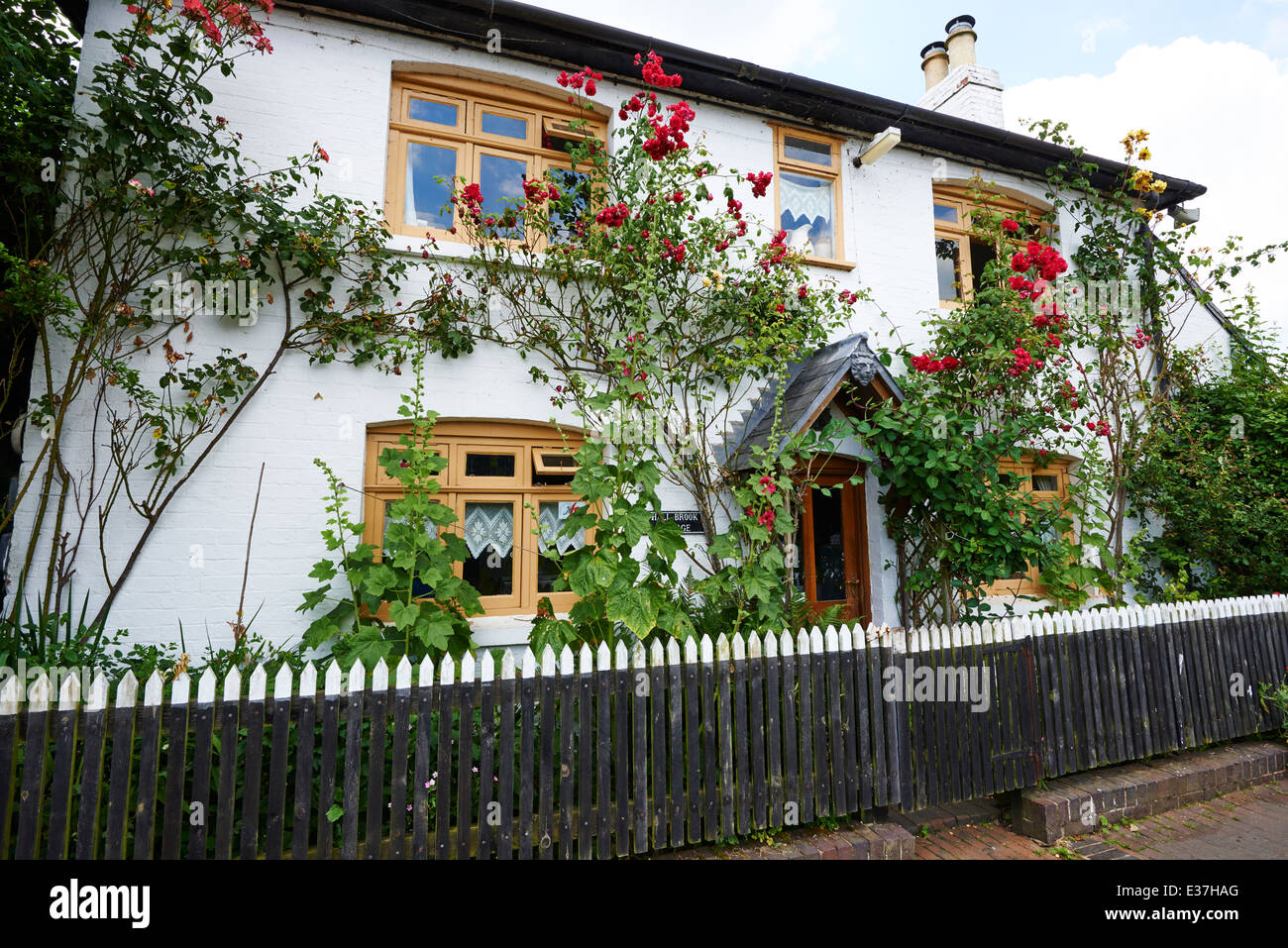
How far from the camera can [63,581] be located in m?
4.06

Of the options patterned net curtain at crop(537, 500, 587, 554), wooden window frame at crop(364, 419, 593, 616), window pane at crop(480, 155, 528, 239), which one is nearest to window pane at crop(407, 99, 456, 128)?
window pane at crop(480, 155, 528, 239)

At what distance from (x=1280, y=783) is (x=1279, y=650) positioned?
49.0 inches

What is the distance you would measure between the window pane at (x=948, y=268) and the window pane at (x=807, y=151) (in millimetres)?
1791

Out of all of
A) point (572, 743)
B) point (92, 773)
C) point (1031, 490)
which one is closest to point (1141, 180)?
point (1031, 490)

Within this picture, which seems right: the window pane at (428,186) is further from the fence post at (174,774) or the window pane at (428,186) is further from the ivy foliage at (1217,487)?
the ivy foliage at (1217,487)

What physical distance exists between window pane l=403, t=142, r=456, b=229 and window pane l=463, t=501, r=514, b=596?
2.55 metres

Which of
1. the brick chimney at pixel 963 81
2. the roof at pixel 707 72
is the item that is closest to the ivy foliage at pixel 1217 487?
the roof at pixel 707 72

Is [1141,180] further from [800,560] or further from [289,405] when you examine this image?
[289,405]

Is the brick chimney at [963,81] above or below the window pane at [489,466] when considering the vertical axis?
above

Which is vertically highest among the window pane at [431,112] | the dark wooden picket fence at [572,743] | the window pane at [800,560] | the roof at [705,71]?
the roof at [705,71]

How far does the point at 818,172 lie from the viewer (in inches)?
261

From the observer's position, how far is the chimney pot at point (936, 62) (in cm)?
898

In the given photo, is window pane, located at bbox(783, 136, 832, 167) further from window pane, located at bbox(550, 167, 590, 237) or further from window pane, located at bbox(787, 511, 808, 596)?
window pane, located at bbox(787, 511, 808, 596)
